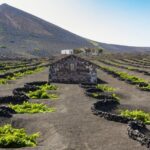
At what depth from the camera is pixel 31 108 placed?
1711 inches

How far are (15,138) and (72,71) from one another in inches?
1694

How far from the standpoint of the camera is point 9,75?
269ft

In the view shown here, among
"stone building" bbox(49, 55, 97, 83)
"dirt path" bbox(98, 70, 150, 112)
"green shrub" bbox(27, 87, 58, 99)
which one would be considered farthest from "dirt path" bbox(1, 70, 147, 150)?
"stone building" bbox(49, 55, 97, 83)

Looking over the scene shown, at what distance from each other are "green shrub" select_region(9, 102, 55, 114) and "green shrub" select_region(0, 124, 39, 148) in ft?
27.3

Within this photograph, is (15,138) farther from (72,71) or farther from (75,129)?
(72,71)

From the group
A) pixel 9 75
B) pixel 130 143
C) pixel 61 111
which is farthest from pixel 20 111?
pixel 9 75

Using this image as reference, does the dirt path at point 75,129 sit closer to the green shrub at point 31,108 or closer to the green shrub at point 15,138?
the green shrub at point 15,138

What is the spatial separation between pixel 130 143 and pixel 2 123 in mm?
11626

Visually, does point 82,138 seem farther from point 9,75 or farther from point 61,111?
point 9,75

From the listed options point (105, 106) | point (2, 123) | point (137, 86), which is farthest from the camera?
point (137, 86)

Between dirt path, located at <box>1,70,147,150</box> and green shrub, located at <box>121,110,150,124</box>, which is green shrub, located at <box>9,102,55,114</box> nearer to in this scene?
dirt path, located at <box>1,70,147,150</box>

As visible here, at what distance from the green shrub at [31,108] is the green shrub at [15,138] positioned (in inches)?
328

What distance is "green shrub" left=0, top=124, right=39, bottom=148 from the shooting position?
2855 centimetres

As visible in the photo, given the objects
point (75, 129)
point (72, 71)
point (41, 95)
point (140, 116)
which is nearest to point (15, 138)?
point (75, 129)
